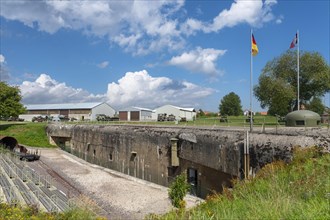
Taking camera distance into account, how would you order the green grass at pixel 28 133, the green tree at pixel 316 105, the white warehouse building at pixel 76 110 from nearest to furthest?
the green tree at pixel 316 105
the green grass at pixel 28 133
the white warehouse building at pixel 76 110

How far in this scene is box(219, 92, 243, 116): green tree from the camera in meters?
92.2

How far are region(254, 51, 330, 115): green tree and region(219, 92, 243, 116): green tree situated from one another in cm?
4992

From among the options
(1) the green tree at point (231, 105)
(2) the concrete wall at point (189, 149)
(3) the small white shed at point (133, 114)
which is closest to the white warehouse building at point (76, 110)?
(3) the small white shed at point (133, 114)

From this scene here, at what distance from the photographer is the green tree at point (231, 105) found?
303ft

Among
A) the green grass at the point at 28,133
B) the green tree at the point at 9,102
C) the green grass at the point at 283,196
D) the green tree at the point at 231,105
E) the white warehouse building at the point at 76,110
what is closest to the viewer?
the green grass at the point at 283,196

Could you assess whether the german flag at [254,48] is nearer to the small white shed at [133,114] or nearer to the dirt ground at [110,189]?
the dirt ground at [110,189]

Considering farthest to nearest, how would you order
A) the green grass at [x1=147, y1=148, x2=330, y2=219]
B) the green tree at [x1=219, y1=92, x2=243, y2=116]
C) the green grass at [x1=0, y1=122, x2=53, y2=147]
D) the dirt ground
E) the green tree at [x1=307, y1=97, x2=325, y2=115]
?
the green tree at [x1=219, y1=92, x2=243, y2=116] → the green grass at [x1=0, y1=122, x2=53, y2=147] → the green tree at [x1=307, y1=97, x2=325, y2=115] → the dirt ground → the green grass at [x1=147, y1=148, x2=330, y2=219]

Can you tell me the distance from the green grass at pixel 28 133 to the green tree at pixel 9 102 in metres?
2.39

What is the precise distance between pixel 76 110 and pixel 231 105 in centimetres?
4365

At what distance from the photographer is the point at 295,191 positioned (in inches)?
317

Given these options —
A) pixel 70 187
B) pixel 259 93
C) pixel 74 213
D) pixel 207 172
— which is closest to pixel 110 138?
pixel 70 187

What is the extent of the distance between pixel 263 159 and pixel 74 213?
8622 millimetres

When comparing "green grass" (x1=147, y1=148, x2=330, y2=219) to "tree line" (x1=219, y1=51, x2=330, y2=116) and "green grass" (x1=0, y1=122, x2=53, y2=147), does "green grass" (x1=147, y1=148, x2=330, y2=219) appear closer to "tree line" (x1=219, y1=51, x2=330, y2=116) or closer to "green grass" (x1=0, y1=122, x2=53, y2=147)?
"tree line" (x1=219, y1=51, x2=330, y2=116)

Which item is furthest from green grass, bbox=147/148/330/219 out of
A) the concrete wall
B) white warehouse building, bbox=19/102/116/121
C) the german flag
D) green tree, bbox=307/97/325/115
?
white warehouse building, bbox=19/102/116/121
